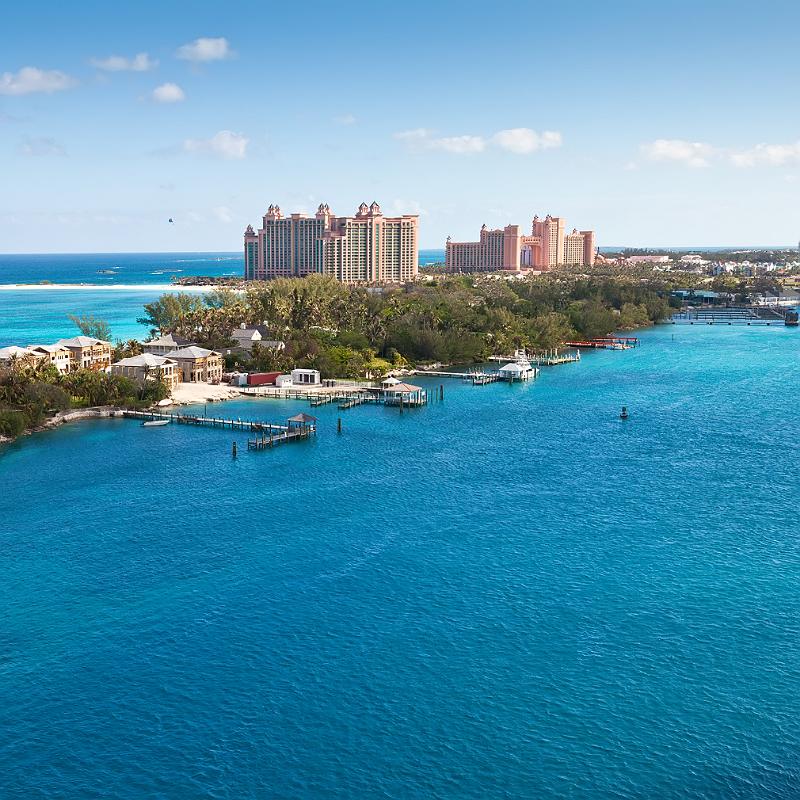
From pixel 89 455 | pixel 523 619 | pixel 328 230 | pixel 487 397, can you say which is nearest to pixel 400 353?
pixel 487 397

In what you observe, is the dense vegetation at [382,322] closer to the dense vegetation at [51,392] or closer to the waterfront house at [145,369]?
the waterfront house at [145,369]

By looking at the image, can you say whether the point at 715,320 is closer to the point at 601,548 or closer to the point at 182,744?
the point at 601,548

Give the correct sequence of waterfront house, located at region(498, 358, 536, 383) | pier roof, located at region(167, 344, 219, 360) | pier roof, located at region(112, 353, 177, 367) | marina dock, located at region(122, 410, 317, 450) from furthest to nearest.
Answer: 1. waterfront house, located at region(498, 358, 536, 383)
2. pier roof, located at region(167, 344, 219, 360)
3. pier roof, located at region(112, 353, 177, 367)
4. marina dock, located at region(122, 410, 317, 450)

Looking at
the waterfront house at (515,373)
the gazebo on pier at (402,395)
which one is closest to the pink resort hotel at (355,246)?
the waterfront house at (515,373)

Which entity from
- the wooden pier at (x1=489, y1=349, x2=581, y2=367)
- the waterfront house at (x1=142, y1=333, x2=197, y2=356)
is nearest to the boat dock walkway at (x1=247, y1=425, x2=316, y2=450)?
the waterfront house at (x1=142, y1=333, x2=197, y2=356)

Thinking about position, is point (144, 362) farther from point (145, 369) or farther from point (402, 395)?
point (402, 395)

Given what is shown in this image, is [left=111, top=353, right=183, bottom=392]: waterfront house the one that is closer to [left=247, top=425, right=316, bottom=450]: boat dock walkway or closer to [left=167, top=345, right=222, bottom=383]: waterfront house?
[left=167, top=345, right=222, bottom=383]: waterfront house
